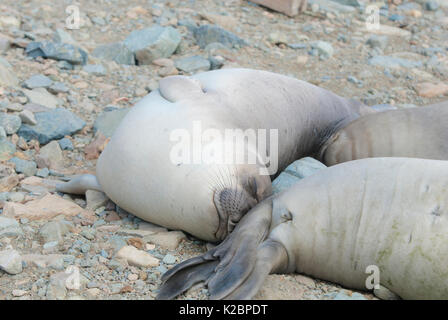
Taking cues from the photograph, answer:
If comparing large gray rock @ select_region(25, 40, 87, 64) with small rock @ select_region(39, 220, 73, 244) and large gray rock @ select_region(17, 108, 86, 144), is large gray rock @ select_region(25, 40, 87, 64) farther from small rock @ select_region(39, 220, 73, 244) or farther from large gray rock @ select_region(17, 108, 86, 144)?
Answer: small rock @ select_region(39, 220, 73, 244)

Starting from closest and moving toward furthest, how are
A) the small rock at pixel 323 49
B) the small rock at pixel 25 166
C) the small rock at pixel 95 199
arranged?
the small rock at pixel 95 199 → the small rock at pixel 25 166 → the small rock at pixel 323 49

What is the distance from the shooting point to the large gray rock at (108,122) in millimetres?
4188

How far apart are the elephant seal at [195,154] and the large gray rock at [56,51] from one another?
1.80 metres

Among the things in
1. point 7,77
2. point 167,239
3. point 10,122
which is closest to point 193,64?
point 7,77

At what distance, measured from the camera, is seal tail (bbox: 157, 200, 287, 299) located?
231cm

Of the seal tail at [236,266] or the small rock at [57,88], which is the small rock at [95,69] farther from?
the seal tail at [236,266]

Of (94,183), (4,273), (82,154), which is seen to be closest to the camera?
(4,273)

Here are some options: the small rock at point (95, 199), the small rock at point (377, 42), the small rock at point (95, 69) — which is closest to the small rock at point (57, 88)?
the small rock at point (95, 69)

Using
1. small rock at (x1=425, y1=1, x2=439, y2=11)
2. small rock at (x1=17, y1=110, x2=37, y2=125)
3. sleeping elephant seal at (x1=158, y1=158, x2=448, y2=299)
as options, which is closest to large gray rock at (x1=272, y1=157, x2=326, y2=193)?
sleeping elephant seal at (x1=158, y1=158, x2=448, y2=299)

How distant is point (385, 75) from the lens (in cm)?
566
